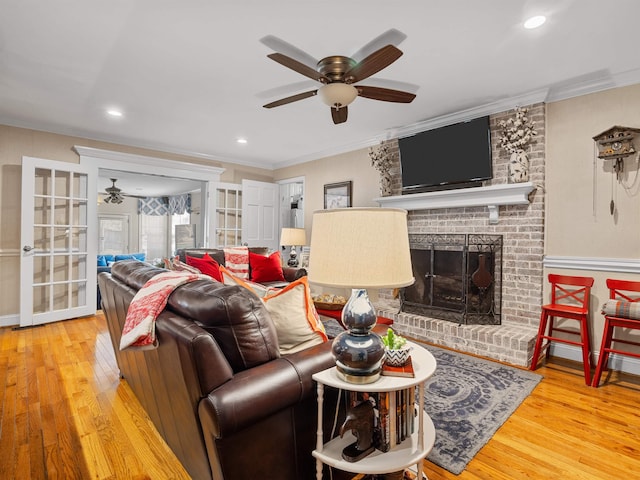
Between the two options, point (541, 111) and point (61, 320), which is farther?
point (61, 320)

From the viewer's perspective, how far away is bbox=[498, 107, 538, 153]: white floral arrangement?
10.4ft

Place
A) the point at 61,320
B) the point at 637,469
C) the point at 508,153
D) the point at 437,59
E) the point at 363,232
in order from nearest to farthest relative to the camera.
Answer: the point at 363,232 → the point at 637,469 → the point at 437,59 → the point at 508,153 → the point at 61,320

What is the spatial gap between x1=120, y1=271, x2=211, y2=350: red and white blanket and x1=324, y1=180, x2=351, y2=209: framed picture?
3686 millimetres

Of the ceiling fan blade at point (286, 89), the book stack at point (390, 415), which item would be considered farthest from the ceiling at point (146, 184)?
the book stack at point (390, 415)

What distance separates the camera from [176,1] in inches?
76.6

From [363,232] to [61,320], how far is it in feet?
15.9

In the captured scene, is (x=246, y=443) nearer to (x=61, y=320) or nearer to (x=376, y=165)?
(x=376, y=165)

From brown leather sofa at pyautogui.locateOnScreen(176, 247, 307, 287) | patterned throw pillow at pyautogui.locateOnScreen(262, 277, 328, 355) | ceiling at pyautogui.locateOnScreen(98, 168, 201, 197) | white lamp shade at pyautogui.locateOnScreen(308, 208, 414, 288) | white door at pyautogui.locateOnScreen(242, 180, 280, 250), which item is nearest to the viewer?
white lamp shade at pyautogui.locateOnScreen(308, 208, 414, 288)

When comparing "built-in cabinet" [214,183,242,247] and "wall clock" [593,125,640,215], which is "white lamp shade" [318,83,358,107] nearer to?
"wall clock" [593,125,640,215]

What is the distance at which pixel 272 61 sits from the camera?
A: 2611 millimetres

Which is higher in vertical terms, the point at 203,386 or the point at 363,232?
the point at 363,232

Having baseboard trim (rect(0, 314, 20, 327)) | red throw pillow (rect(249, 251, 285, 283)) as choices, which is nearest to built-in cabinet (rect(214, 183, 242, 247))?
red throw pillow (rect(249, 251, 285, 283))

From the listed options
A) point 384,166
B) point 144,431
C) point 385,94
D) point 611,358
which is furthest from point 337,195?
point 144,431

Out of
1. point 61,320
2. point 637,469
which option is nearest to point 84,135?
point 61,320
